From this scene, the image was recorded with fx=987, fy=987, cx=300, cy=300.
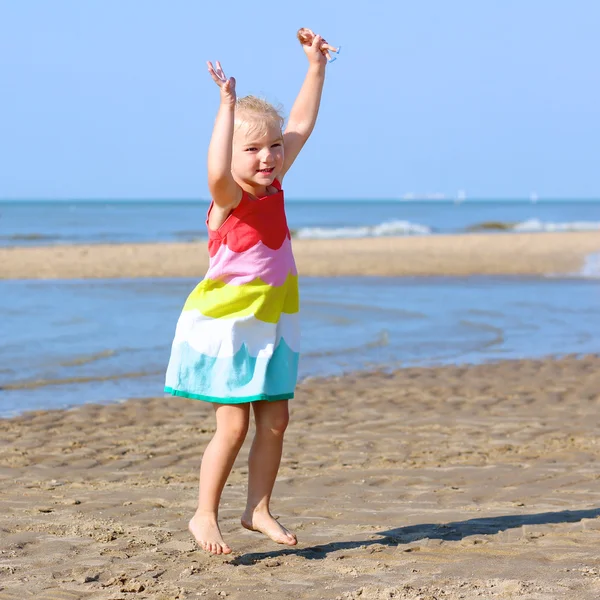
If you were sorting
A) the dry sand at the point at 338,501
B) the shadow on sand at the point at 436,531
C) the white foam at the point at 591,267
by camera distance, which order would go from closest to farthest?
1. the dry sand at the point at 338,501
2. the shadow on sand at the point at 436,531
3. the white foam at the point at 591,267

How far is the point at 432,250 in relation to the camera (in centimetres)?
2505

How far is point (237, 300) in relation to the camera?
3549 millimetres

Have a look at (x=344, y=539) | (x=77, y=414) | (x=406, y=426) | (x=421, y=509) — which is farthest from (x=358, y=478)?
(x=77, y=414)

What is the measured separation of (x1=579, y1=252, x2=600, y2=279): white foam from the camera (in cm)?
1952

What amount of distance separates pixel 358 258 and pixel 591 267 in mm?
5160

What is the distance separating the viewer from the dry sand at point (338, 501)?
3.34 m

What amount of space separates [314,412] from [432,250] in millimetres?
18692

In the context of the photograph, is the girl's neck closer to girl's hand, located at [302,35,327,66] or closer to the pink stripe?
the pink stripe

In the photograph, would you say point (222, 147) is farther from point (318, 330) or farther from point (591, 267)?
point (591, 267)

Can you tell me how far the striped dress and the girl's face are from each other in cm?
8

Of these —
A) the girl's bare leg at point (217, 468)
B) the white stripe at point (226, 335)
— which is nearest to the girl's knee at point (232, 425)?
the girl's bare leg at point (217, 468)

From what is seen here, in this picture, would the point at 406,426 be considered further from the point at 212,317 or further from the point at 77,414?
the point at 212,317

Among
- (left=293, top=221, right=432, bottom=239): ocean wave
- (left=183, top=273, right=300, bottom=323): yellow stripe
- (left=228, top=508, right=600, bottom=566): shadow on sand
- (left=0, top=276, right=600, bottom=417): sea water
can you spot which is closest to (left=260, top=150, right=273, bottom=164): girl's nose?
(left=183, top=273, right=300, bottom=323): yellow stripe

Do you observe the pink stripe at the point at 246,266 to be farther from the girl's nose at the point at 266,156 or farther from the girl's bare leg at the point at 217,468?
the girl's bare leg at the point at 217,468
